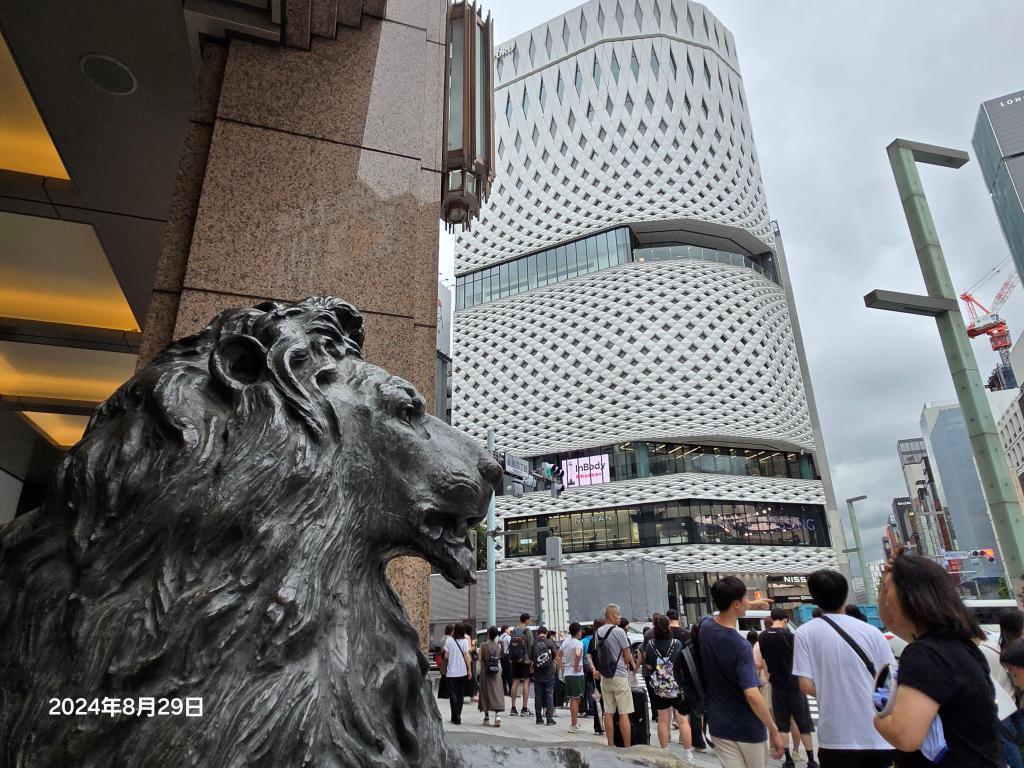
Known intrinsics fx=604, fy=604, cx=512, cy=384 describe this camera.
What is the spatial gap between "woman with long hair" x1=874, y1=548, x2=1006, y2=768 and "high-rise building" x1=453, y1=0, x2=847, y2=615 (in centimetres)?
3584

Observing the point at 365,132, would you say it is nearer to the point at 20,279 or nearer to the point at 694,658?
the point at 694,658

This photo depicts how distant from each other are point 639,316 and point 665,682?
34.5m

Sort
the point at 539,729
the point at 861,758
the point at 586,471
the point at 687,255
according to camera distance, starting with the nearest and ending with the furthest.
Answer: the point at 861,758 < the point at 539,729 < the point at 586,471 < the point at 687,255

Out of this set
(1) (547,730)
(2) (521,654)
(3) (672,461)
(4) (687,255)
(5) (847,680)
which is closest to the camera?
(5) (847,680)

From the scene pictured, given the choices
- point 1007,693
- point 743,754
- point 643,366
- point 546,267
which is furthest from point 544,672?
point 546,267

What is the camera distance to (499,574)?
761 inches

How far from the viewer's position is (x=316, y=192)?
2.99m

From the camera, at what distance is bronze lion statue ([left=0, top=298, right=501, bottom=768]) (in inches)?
30.4

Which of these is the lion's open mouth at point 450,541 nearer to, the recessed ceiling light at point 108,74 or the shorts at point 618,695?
the recessed ceiling light at point 108,74

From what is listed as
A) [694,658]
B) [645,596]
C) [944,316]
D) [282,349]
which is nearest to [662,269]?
[645,596]

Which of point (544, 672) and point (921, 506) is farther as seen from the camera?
point (921, 506)

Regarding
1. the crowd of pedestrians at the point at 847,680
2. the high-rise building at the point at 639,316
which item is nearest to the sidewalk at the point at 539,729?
the crowd of pedestrians at the point at 847,680

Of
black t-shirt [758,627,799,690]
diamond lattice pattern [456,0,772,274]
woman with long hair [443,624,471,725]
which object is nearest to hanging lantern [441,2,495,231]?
black t-shirt [758,627,799,690]

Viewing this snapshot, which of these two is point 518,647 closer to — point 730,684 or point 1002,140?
point 730,684
